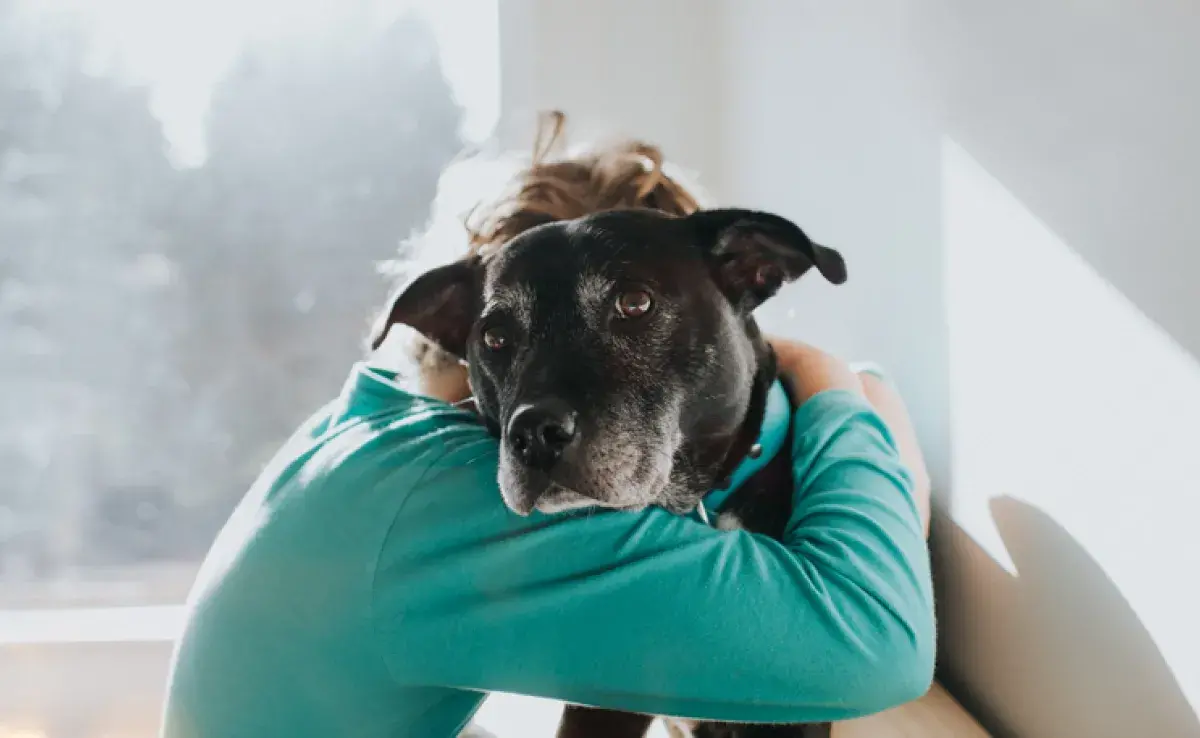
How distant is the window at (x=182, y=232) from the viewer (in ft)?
7.17

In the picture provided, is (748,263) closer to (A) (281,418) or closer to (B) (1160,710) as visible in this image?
(B) (1160,710)

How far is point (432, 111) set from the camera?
2.27 metres

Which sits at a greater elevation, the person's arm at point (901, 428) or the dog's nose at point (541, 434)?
the dog's nose at point (541, 434)

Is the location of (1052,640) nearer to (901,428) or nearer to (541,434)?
(901,428)

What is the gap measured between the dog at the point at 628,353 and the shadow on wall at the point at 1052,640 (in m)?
0.29

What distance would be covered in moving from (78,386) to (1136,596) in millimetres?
2362

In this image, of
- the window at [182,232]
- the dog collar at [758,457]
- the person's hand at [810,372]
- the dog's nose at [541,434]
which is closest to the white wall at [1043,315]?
the person's hand at [810,372]

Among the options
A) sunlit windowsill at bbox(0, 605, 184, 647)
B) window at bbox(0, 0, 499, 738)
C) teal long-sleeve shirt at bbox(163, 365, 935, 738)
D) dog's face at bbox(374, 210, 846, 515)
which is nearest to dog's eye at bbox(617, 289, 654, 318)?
dog's face at bbox(374, 210, 846, 515)

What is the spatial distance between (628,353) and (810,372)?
14.0 inches

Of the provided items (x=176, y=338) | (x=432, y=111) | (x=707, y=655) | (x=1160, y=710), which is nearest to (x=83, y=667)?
(x=176, y=338)

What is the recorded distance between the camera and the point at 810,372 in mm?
1247

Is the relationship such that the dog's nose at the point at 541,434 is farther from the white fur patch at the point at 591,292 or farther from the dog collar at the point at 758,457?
the dog collar at the point at 758,457

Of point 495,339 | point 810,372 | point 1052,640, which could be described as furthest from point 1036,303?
point 495,339

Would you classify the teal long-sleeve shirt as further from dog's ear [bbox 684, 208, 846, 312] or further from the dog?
dog's ear [bbox 684, 208, 846, 312]
